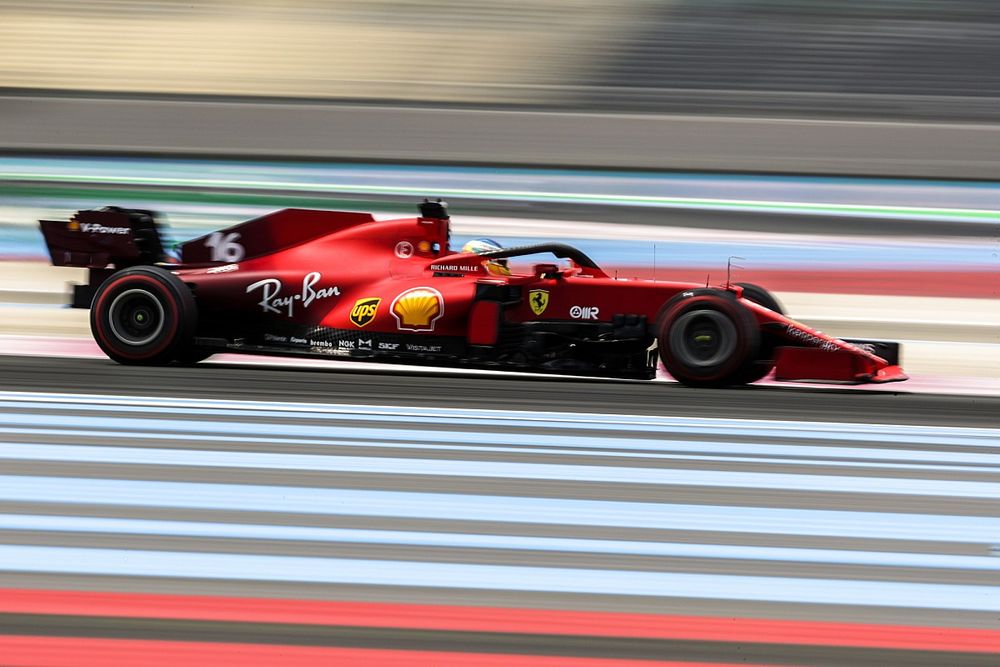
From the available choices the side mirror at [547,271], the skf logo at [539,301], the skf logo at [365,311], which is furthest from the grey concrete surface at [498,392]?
the side mirror at [547,271]

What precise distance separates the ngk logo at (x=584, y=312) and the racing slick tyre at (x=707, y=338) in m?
0.37

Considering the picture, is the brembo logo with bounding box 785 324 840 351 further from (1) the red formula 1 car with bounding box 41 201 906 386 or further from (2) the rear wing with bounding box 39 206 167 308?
(2) the rear wing with bounding box 39 206 167 308

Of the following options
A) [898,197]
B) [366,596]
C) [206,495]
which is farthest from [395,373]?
[898,197]

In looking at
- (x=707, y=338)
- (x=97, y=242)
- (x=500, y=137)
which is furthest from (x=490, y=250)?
(x=500, y=137)

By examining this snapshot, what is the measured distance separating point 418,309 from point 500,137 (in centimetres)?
787

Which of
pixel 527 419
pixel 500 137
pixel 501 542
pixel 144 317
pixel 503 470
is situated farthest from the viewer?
pixel 500 137

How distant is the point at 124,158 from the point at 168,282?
24.4 feet

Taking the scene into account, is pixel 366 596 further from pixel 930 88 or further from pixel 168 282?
pixel 930 88

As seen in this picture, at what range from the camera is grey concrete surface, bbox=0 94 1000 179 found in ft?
45.9

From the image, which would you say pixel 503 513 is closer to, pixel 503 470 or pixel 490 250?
pixel 503 470

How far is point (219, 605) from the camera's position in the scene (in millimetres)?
2844

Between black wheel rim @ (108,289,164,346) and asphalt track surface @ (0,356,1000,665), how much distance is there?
142 centimetres

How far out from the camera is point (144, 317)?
7.45m

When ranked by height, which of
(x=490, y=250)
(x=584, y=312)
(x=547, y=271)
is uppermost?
(x=490, y=250)
